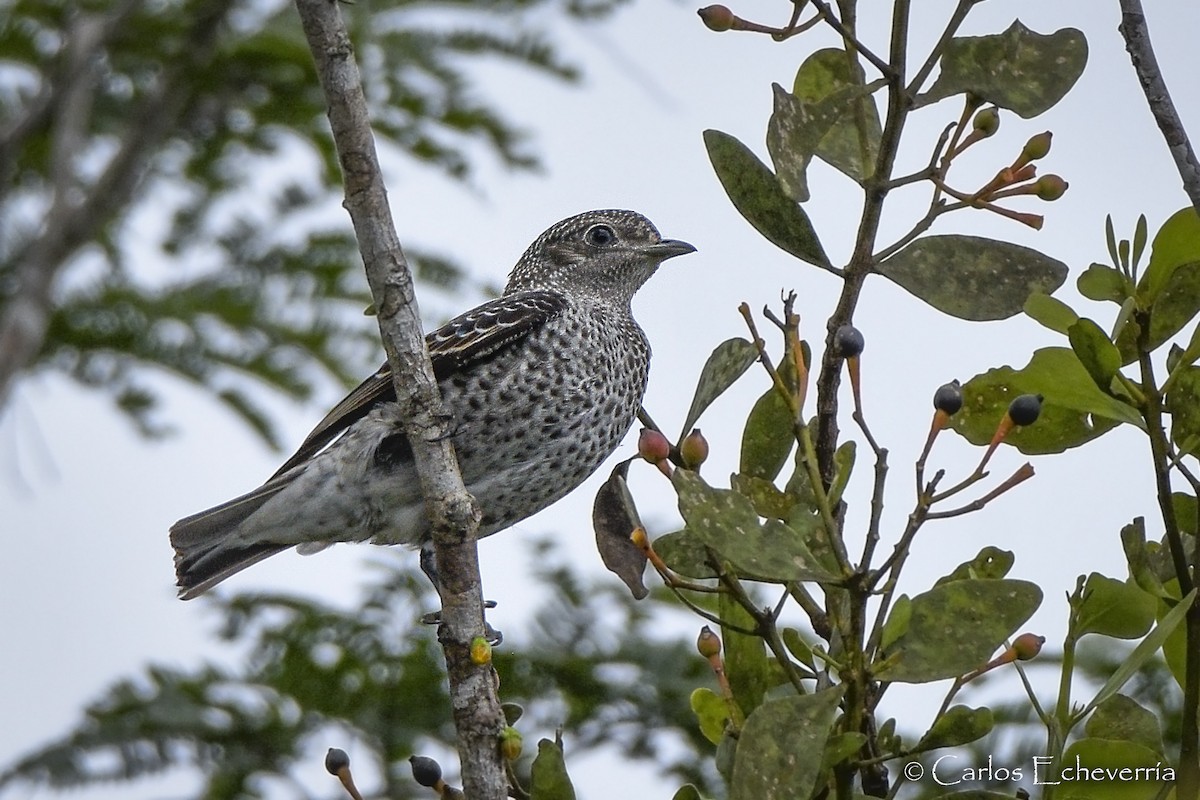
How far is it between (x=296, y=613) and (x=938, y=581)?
286 centimetres

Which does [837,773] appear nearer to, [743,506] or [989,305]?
[743,506]

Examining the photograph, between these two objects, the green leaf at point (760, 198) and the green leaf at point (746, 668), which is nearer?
the green leaf at point (746, 668)

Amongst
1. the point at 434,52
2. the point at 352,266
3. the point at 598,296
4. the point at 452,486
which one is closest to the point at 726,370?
the point at 452,486

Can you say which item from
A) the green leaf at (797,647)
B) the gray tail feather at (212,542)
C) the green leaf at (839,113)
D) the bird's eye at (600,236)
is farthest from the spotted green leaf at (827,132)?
the bird's eye at (600,236)

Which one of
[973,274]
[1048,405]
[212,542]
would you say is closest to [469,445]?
[212,542]

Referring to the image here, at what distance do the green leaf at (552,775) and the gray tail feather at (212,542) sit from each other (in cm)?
261

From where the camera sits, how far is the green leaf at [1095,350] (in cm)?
228

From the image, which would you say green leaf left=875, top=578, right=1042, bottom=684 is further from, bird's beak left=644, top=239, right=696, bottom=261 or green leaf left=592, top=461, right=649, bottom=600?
bird's beak left=644, top=239, right=696, bottom=261

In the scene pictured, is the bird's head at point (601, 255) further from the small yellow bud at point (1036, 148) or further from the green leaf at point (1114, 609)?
the green leaf at point (1114, 609)

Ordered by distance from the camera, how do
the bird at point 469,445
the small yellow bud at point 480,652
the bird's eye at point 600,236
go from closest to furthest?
the small yellow bud at point 480,652 < the bird at point 469,445 < the bird's eye at point 600,236

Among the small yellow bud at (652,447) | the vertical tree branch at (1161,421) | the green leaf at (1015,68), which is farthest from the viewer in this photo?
the green leaf at (1015,68)

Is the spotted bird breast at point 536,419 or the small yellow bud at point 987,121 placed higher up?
the spotted bird breast at point 536,419

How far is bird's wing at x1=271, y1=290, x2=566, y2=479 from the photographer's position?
16.0ft

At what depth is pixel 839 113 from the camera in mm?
2502
